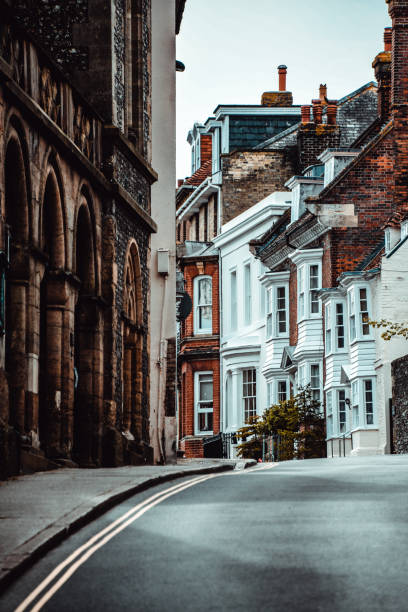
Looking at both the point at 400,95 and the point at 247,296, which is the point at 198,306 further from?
the point at 400,95

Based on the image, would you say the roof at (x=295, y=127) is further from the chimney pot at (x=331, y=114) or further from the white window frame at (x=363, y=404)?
the white window frame at (x=363, y=404)

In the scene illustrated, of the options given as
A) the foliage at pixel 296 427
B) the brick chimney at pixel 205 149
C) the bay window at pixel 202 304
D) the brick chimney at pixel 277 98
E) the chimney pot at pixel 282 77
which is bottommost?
the foliage at pixel 296 427

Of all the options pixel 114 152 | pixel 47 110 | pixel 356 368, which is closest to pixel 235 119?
pixel 356 368

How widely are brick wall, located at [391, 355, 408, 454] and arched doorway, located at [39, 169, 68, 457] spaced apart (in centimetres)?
1922

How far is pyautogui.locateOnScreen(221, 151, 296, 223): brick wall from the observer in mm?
62219

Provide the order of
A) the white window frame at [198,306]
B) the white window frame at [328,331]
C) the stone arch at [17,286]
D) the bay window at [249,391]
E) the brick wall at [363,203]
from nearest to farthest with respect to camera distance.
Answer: the stone arch at [17,286]
the white window frame at [328,331]
the brick wall at [363,203]
the bay window at [249,391]
the white window frame at [198,306]

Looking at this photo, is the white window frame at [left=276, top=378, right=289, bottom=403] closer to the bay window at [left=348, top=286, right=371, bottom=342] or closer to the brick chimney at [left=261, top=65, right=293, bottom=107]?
the bay window at [left=348, top=286, right=371, bottom=342]

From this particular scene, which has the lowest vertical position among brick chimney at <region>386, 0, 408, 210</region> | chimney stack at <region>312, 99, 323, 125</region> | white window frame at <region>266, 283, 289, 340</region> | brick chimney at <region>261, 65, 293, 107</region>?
white window frame at <region>266, 283, 289, 340</region>

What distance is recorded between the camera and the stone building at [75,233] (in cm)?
2167

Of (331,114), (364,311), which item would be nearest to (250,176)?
(331,114)

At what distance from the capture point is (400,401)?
42.7 meters

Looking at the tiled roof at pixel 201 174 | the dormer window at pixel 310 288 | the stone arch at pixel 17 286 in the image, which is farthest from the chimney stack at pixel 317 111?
the stone arch at pixel 17 286

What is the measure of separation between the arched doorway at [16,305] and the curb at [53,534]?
12.0ft

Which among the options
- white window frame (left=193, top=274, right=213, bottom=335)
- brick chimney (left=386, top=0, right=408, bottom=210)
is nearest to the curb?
brick chimney (left=386, top=0, right=408, bottom=210)
